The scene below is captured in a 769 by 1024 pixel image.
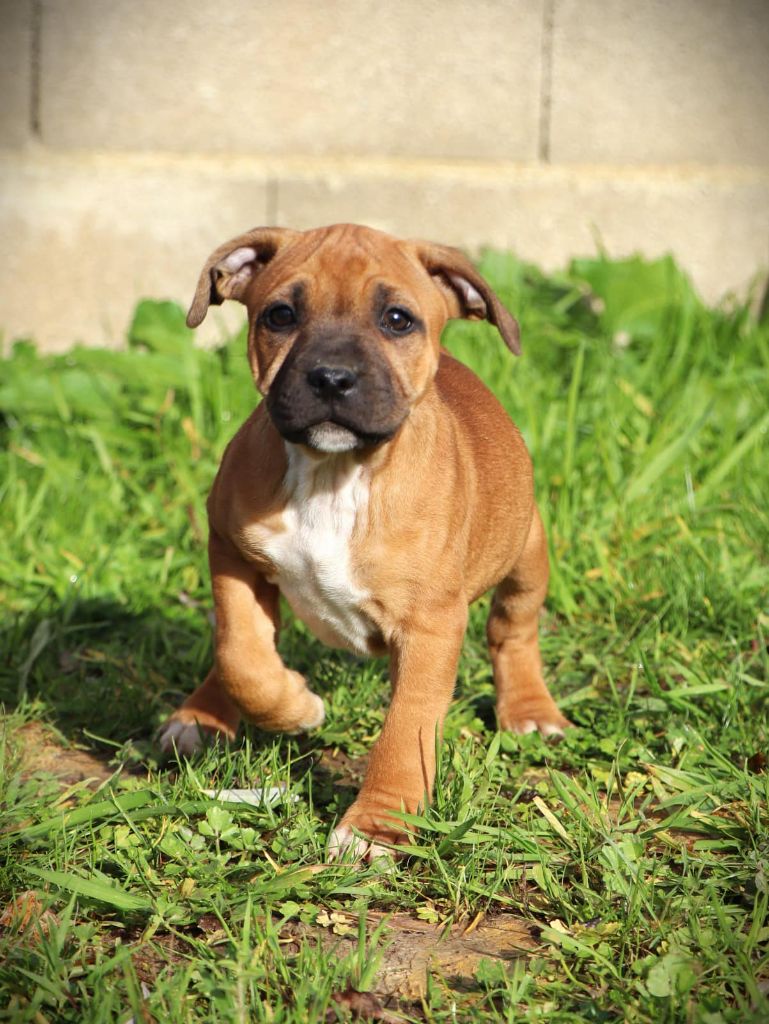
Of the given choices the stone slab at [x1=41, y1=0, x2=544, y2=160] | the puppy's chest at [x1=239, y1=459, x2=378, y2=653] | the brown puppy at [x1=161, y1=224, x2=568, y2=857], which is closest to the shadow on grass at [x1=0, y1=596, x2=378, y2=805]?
the brown puppy at [x1=161, y1=224, x2=568, y2=857]

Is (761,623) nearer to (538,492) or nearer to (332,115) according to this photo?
(538,492)

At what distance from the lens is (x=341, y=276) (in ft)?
11.9

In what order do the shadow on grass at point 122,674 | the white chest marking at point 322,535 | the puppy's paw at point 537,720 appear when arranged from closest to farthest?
the white chest marking at point 322,535 → the shadow on grass at point 122,674 → the puppy's paw at point 537,720

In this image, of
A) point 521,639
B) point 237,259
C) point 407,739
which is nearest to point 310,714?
point 407,739

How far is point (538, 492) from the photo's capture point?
569 centimetres

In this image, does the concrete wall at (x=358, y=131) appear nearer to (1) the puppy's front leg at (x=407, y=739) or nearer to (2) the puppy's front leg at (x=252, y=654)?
(2) the puppy's front leg at (x=252, y=654)

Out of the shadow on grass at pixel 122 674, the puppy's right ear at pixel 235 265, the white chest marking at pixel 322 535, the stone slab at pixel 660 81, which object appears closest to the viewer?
the white chest marking at pixel 322 535

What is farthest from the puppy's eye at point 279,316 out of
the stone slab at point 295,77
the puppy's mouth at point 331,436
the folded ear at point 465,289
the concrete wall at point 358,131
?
the stone slab at point 295,77

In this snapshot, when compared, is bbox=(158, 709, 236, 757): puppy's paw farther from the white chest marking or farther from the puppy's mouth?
the puppy's mouth

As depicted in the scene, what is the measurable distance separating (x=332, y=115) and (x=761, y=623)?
4.06 m

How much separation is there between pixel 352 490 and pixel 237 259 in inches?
33.9

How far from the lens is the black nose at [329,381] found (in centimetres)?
337

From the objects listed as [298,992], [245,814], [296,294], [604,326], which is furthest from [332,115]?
[298,992]

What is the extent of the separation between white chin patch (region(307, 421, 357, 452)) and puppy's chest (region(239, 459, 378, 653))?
0.60 ft
